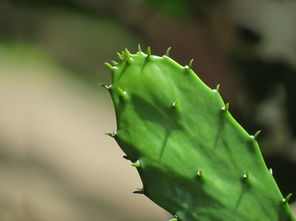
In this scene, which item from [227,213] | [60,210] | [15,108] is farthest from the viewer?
[15,108]

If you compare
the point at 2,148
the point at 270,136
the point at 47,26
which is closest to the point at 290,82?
the point at 270,136

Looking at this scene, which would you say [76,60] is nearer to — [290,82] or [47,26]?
[47,26]

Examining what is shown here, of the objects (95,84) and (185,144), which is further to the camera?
(95,84)

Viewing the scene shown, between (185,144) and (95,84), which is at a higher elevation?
(95,84)

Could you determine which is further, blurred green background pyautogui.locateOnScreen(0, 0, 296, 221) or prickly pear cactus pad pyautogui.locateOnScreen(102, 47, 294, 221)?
blurred green background pyautogui.locateOnScreen(0, 0, 296, 221)

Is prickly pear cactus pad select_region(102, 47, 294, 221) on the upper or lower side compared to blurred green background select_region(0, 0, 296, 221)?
lower
